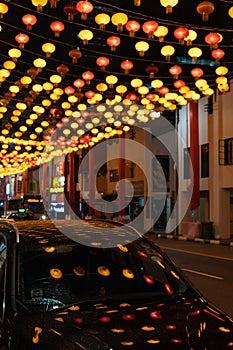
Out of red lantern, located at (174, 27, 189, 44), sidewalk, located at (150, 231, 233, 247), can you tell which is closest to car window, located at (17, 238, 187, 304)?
red lantern, located at (174, 27, 189, 44)

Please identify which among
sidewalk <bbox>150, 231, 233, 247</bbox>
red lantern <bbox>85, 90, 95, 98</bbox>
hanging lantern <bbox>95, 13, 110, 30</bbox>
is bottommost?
sidewalk <bbox>150, 231, 233, 247</bbox>

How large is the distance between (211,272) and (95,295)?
9.73 meters

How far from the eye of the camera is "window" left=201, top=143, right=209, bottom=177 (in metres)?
28.5

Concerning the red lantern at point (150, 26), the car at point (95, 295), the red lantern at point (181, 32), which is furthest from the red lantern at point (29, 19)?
the car at point (95, 295)

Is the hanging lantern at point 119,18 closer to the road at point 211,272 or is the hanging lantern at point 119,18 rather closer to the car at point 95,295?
Answer: the road at point 211,272

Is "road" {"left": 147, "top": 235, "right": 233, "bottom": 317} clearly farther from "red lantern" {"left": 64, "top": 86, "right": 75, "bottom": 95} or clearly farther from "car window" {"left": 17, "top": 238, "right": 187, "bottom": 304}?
"red lantern" {"left": 64, "top": 86, "right": 75, "bottom": 95}

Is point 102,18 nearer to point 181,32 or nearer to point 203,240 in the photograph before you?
point 181,32

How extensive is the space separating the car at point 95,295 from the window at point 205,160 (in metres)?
24.0

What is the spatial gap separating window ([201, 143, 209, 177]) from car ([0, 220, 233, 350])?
24039 millimetres

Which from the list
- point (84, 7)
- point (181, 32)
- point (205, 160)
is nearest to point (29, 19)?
point (84, 7)

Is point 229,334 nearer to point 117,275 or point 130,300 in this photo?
point 130,300

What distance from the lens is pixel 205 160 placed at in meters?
28.8

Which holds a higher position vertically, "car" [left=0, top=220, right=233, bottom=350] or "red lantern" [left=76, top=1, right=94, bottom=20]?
"red lantern" [left=76, top=1, right=94, bottom=20]

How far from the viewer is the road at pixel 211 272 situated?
9291mm
